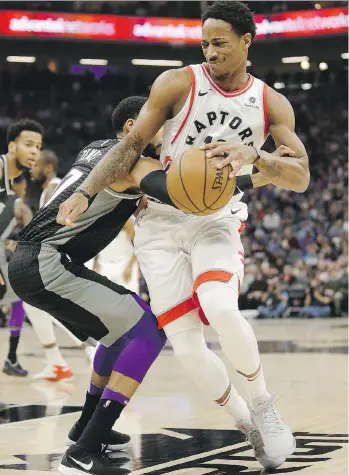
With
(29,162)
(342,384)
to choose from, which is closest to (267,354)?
(342,384)

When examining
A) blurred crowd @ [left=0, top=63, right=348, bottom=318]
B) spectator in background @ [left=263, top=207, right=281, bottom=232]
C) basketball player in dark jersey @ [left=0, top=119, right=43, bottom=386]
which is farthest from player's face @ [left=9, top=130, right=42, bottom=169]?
spectator in background @ [left=263, top=207, right=281, bottom=232]

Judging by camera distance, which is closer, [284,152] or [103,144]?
[284,152]

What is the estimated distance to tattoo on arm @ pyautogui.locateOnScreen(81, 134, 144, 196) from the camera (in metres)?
3.84

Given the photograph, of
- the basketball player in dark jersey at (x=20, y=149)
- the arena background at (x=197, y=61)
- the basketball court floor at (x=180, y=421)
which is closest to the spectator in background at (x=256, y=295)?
the arena background at (x=197, y=61)

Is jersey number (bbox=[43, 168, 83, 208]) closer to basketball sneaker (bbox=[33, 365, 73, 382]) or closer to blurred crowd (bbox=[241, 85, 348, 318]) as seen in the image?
basketball sneaker (bbox=[33, 365, 73, 382])

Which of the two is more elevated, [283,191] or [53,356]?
[283,191]

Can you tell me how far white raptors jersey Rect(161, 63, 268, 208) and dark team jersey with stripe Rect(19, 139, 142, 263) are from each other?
1.19 ft

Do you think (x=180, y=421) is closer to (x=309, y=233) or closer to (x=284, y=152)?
(x=284, y=152)

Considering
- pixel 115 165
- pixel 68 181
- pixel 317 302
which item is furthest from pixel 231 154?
pixel 317 302

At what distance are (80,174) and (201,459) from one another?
144 centimetres

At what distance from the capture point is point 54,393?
6.52 meters

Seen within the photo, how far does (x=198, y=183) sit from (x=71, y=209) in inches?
21.6

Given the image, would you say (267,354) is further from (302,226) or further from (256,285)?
(302,226)

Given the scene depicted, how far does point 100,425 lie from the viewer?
3.85m
